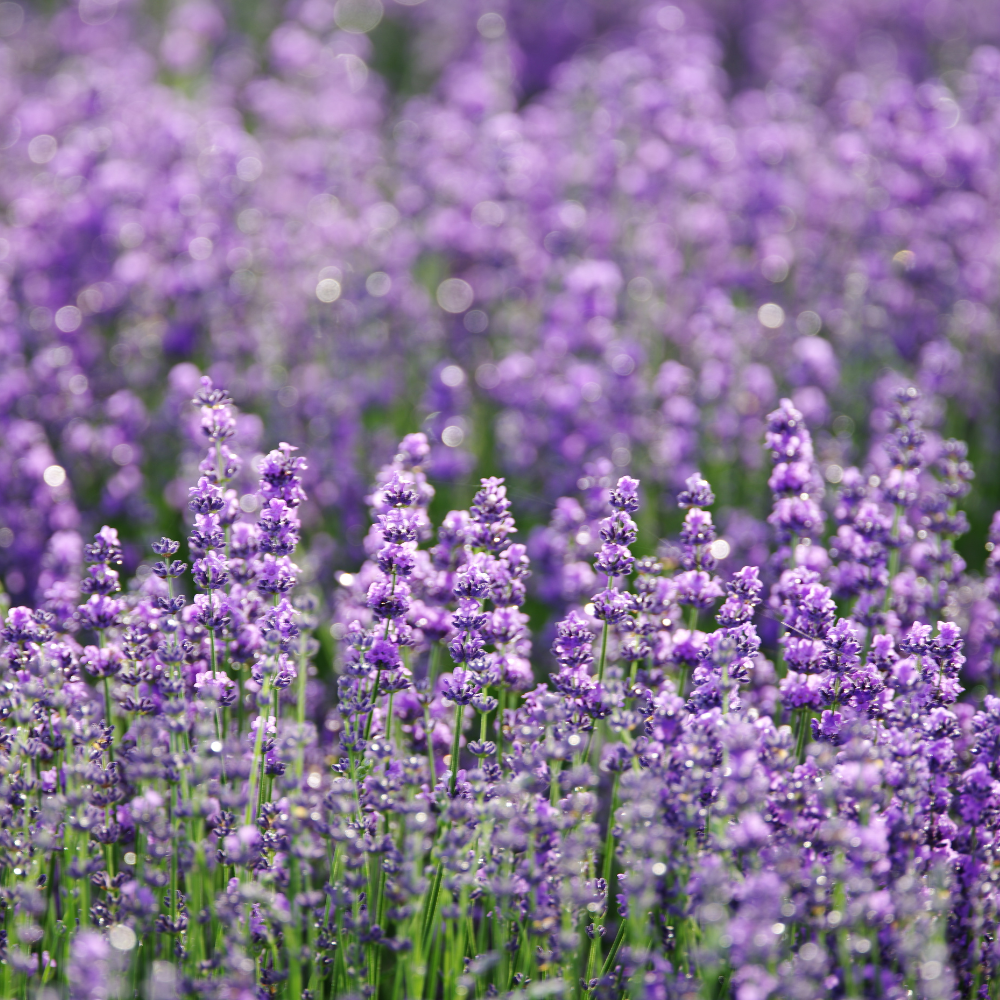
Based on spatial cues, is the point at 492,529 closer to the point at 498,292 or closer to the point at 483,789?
the point at 483,789

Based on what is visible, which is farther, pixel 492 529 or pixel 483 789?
pixel 492 529

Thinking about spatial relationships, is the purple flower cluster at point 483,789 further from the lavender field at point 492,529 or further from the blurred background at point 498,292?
the blurred background at point 498,292

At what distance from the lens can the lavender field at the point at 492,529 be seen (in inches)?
89.4

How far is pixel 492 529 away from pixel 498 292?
3424mm

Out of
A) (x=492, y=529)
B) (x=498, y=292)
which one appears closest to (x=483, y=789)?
(x=492, y=529)

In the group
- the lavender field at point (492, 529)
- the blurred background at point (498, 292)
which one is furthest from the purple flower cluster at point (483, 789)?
the blurred background at point (498, 292)

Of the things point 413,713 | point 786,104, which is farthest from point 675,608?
point 786,104

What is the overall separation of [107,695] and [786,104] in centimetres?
502

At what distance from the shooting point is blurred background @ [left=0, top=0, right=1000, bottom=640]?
4555 millimetres

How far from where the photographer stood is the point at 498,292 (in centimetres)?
586

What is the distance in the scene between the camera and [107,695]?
2.59 metres

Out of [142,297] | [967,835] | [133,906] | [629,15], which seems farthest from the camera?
[629,15]

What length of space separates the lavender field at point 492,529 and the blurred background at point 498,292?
29 millimetres

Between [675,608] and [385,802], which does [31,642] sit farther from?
[675,608]
